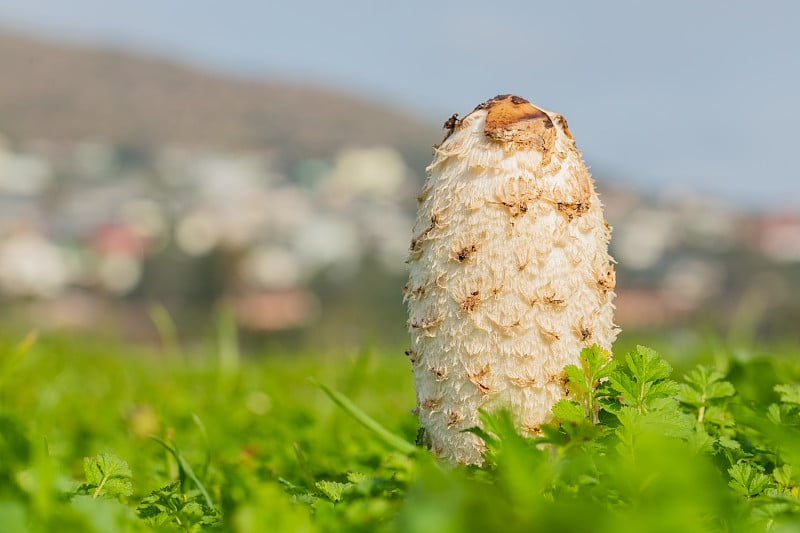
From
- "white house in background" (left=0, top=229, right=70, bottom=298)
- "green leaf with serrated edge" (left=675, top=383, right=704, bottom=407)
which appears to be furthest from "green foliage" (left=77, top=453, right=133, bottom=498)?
"white house in background" (left=0, top=229, right=70, bottom=298)

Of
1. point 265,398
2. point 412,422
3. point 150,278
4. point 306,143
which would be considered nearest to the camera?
point 412,422

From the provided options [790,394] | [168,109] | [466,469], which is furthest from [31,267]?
[168,109]

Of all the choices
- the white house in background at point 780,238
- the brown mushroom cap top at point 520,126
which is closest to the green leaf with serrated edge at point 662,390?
the brown mushroom cap top at point 520,126

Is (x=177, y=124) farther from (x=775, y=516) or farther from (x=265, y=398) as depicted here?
(x=775, y=516)

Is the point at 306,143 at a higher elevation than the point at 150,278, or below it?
higher

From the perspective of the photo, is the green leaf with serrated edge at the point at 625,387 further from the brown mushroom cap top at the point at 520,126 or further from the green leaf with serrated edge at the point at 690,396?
the brown mushroom cap top at the point at 520,126

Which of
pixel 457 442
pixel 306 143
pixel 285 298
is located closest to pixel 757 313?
pixel 457 442
